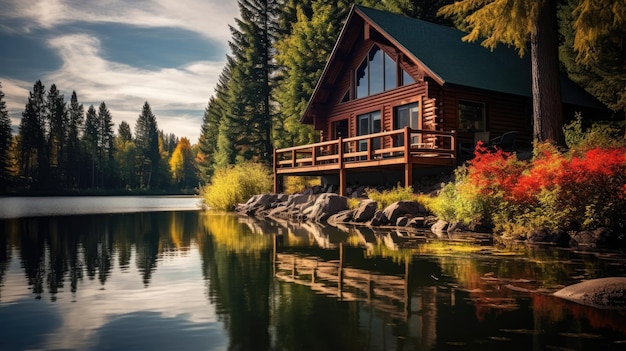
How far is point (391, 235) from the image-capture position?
14.1m

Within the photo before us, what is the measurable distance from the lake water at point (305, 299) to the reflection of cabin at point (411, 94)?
10109 mm

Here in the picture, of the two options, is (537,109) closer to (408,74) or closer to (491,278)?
(408,74)

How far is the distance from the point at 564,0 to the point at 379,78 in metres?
10.9

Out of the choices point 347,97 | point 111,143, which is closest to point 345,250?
point 347,97

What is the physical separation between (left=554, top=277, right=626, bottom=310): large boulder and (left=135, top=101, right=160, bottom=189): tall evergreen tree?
10152cm

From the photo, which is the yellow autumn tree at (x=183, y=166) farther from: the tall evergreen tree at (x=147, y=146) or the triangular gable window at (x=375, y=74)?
the triangular gable window at (x=375, y=74)

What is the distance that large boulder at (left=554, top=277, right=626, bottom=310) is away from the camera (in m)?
5.91

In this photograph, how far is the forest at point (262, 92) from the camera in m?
17.1

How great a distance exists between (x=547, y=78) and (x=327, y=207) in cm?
914

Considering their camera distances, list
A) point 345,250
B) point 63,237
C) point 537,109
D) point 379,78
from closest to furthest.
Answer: point 345,250
point 63,237
point 537,109
point 379,78

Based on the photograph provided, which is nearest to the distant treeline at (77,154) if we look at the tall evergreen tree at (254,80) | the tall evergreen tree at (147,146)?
the tall evergreen tree at (147,146)

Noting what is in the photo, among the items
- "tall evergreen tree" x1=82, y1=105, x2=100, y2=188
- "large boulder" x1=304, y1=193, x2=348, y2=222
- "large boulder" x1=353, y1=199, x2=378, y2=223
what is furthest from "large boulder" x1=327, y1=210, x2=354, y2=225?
"tall evergreen tree" x1=82, y1=105, x2=100, y2=188

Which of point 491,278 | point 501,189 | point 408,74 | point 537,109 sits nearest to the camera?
point 491,278

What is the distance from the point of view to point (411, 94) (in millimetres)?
23828
